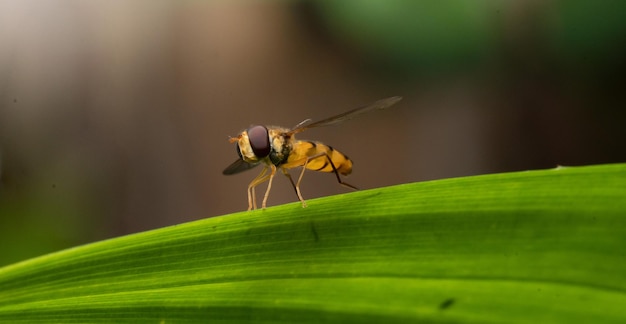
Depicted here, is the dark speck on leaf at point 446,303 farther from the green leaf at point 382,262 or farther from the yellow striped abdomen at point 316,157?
the yellow striped abdomen at point 316,157

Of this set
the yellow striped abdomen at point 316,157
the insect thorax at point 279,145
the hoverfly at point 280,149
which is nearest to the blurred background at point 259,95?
the yellow striped abdomen at point 316,157

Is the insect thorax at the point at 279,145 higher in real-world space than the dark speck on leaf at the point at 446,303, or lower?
higher

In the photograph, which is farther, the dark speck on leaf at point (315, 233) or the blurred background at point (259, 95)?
the blurred background at point (259, 95)

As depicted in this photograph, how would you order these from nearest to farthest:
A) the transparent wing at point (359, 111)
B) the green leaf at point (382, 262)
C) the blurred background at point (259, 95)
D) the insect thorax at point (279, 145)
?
1. the green leaf at point (382, 262)
2. the transparent wing at point (359, 111)
3. the insect thorax at point (279, 145)
4. the blurred background at point (259, 95)

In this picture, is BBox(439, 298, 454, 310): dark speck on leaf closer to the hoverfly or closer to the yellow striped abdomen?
the hoverfly

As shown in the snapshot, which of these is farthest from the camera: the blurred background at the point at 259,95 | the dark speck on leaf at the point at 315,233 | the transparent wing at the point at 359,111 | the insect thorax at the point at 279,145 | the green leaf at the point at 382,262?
the blurred background at the point at 259,95

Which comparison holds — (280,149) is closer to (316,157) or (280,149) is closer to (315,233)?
(316,157)

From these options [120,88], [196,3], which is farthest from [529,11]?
[120,88]

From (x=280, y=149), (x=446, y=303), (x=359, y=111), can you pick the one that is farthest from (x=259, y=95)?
(x=446, y=303)
